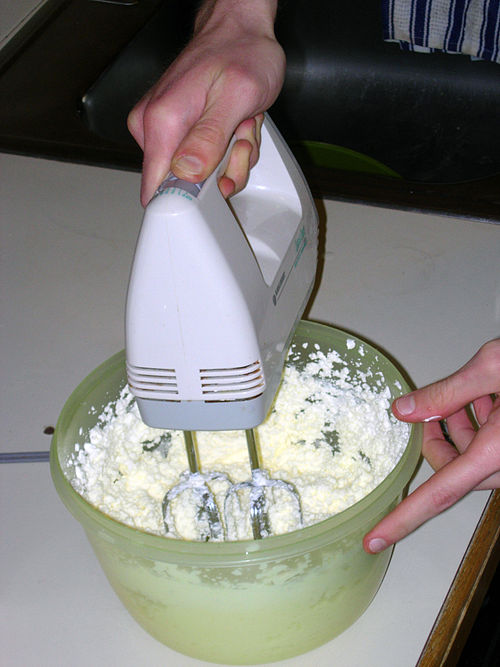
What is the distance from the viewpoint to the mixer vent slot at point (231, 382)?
1.74 feet

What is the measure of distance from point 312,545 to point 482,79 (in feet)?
3.91

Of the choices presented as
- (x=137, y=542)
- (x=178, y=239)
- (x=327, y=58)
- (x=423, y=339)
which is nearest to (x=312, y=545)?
(x=137, y=542)

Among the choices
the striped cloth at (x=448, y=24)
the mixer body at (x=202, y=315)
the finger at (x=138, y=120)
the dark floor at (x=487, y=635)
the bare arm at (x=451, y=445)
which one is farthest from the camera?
the striped cloth at (x=448, y=24)

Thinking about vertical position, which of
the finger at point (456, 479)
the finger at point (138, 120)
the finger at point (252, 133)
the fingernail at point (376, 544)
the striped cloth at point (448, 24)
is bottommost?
the fingernail at point (376, 544)

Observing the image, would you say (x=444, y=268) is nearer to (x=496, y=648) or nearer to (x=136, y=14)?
(x=496, y=648)

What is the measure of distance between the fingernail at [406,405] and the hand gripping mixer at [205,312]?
124mm

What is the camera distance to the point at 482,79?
4.81ft

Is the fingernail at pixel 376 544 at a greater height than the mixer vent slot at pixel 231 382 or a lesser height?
lesser

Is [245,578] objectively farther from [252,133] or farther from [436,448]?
[252,133]

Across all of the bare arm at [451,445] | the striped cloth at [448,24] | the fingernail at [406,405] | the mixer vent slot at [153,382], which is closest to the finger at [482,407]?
the bare arm at [451,445]

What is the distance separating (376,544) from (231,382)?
185 millimetres

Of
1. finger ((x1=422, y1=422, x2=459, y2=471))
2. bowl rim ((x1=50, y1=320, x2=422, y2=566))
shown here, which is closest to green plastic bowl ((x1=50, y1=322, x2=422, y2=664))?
bowl rim ((x1=50, y1=320, x2=422, y2=566))

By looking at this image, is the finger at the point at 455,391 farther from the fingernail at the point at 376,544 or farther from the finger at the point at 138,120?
the finger at the point at 138,120

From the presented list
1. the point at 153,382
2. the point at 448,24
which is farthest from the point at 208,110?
the point at 448,24
